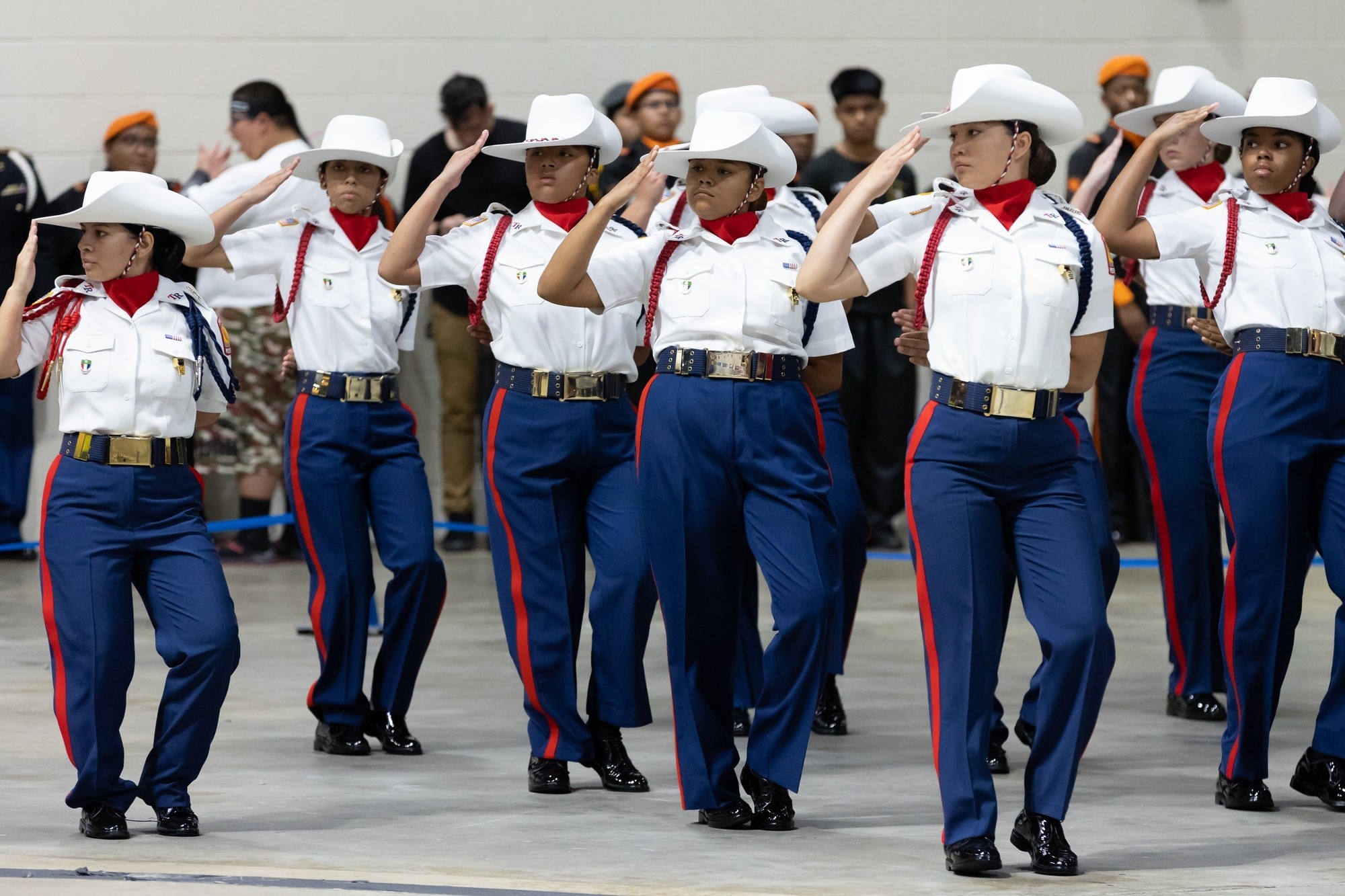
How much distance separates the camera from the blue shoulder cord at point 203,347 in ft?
15.4

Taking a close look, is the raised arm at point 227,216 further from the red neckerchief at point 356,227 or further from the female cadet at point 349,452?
the red neckerchief at point 356,227

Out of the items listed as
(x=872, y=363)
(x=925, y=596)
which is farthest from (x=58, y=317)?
(x=872, y=363)

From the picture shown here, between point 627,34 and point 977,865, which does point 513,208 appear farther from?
point 977,865

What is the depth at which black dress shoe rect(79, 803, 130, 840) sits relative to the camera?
4.45 m

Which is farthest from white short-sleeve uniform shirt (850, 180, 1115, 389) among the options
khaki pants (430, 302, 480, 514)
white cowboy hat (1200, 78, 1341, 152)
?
khaki pants (430, 302, 480, 514)

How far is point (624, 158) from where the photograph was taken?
29.5 feet

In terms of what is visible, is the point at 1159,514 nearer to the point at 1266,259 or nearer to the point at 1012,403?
the point at 1266,259

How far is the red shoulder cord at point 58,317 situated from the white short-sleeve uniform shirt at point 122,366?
1 centimetres

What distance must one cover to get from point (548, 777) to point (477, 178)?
4481mm

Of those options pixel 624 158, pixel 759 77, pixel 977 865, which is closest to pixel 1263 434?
pixel 977 865

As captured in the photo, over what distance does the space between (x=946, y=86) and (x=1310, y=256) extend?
4.81 m

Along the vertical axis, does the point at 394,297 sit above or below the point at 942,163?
below

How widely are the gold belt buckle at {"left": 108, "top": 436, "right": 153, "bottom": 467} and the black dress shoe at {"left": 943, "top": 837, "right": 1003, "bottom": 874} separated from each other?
1.89m

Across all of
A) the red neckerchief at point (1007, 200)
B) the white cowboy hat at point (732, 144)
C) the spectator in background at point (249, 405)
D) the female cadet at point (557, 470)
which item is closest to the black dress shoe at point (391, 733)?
the female cadet at point (557, 470)
